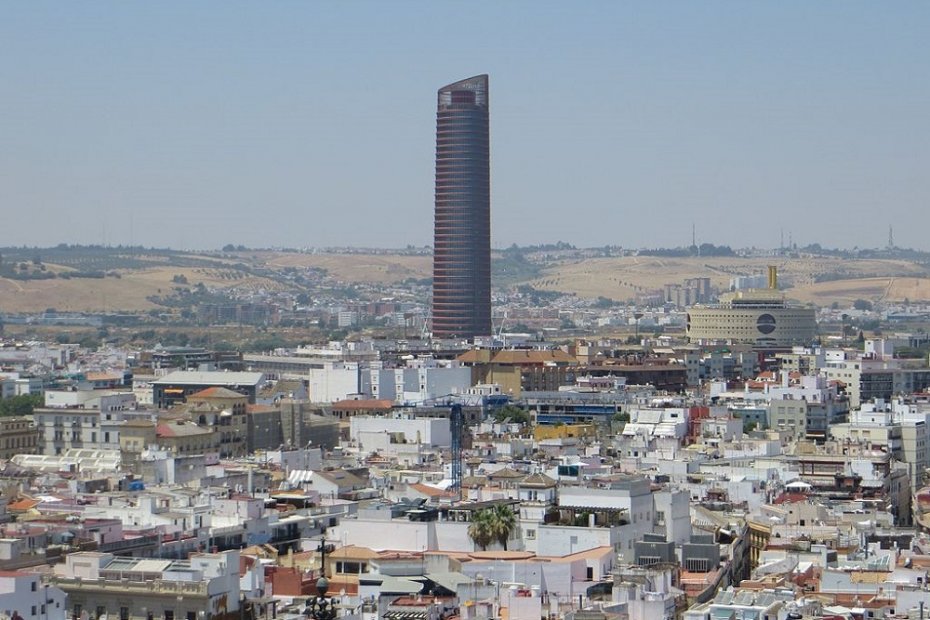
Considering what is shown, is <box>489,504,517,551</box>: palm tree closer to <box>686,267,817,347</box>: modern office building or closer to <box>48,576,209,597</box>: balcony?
<box>48,576,209,597</box>: balcony

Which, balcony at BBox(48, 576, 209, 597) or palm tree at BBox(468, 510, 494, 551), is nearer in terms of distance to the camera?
balcony at BBox(48, 576, 209, 597)

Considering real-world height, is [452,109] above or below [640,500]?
above

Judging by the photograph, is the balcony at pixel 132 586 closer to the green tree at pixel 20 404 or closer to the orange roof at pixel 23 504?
the orange roof at pixel 23 504

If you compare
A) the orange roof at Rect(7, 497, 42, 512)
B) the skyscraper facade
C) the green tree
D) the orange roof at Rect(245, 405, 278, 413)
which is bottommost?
the green tree

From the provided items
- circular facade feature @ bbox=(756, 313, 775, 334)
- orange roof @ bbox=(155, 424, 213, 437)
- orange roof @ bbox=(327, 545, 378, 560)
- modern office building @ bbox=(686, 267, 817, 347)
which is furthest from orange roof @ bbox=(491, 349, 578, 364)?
orange roof @ bbox=(327, 545, 378, 560)

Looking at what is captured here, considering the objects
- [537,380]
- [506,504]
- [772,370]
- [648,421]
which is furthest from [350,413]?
[506,504]

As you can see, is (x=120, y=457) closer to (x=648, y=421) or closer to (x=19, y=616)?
(x=648, y=421)

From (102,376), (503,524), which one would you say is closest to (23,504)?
(503,524)
